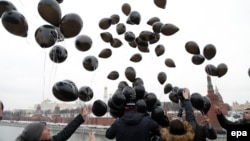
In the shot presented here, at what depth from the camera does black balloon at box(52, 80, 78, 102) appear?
338cm

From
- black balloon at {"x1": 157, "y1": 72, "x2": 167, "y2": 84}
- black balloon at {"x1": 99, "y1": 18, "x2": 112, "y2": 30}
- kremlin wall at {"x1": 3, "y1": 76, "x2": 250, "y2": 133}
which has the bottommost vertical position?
kremlin wall at {"x1": 3, "y1": 76, "x2": 250, "y2": 133}

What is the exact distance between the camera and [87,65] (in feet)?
15.9

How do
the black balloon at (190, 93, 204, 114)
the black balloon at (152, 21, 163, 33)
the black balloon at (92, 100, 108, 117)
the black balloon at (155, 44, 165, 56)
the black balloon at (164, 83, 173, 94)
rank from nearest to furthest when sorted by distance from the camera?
the black balloon at (190, 93, 204, 114) < the black balloon at (92, 100, 108, 117) < the black balloon at (152, 21, 163, 33) < the black balloon at (164, 83, 173, 94) < the black balloon at (155, 44, 165, 56)

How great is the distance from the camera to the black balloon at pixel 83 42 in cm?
457

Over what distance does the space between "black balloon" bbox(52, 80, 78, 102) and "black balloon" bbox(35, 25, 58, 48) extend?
610 mm

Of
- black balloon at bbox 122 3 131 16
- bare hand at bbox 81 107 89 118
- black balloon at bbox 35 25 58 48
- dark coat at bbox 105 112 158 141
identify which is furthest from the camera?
black balloon at bbox 122 3 131 16

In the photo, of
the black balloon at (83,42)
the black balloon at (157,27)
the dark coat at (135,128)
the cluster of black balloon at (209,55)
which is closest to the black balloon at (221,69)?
the cluster of black balloon at (209,55)

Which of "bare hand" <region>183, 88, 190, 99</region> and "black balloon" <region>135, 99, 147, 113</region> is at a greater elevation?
"bare hand" <region>183, 88, 190, 99</region>

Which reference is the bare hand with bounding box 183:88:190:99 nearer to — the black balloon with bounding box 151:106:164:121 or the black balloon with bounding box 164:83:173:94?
the black balloon with bounding box 151:106:164:121

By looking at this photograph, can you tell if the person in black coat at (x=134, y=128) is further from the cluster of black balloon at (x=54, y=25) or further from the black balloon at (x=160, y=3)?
the black balloon at (x=160, y=3)

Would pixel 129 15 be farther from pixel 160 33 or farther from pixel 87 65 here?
pixel 87 65

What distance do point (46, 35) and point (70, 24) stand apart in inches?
14.4

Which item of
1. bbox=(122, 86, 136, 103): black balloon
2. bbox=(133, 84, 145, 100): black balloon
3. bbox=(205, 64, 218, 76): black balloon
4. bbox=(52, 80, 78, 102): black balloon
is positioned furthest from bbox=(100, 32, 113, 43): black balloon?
bbox=(52, 80, 78, 102): black balloon

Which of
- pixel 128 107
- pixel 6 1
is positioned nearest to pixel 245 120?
pixel 128 107
